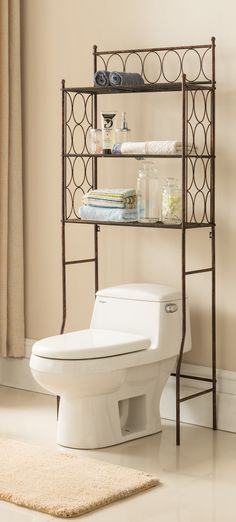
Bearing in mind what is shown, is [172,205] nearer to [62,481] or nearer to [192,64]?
[192,64]

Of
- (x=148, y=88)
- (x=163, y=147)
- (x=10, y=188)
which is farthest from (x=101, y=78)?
(x=10, y=188)

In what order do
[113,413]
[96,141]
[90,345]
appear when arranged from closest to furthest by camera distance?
[90,345]
[113,413]
[96,141]

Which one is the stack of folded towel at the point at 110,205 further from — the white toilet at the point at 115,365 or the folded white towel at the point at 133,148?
the white toilet at the point at 115,365

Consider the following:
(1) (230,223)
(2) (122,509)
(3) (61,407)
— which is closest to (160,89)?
(1) (230,223)

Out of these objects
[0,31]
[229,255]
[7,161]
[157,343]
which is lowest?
[157,343]

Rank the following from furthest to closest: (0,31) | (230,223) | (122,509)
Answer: (0,31) → (230,223) → (122,509)

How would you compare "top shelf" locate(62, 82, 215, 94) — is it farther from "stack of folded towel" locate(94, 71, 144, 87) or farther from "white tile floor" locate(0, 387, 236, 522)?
"white tile floor" locate(0, 387, 236, 522)

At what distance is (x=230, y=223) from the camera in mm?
4094

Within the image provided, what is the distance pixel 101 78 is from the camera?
4188mm

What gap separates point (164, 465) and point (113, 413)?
0.35m

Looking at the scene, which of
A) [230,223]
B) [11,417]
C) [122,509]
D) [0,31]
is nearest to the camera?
[122,509]

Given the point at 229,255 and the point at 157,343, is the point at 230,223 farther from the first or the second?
the point at 157,343

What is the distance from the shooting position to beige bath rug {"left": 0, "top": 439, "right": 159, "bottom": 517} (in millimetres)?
3229

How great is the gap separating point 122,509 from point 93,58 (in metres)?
2.20
